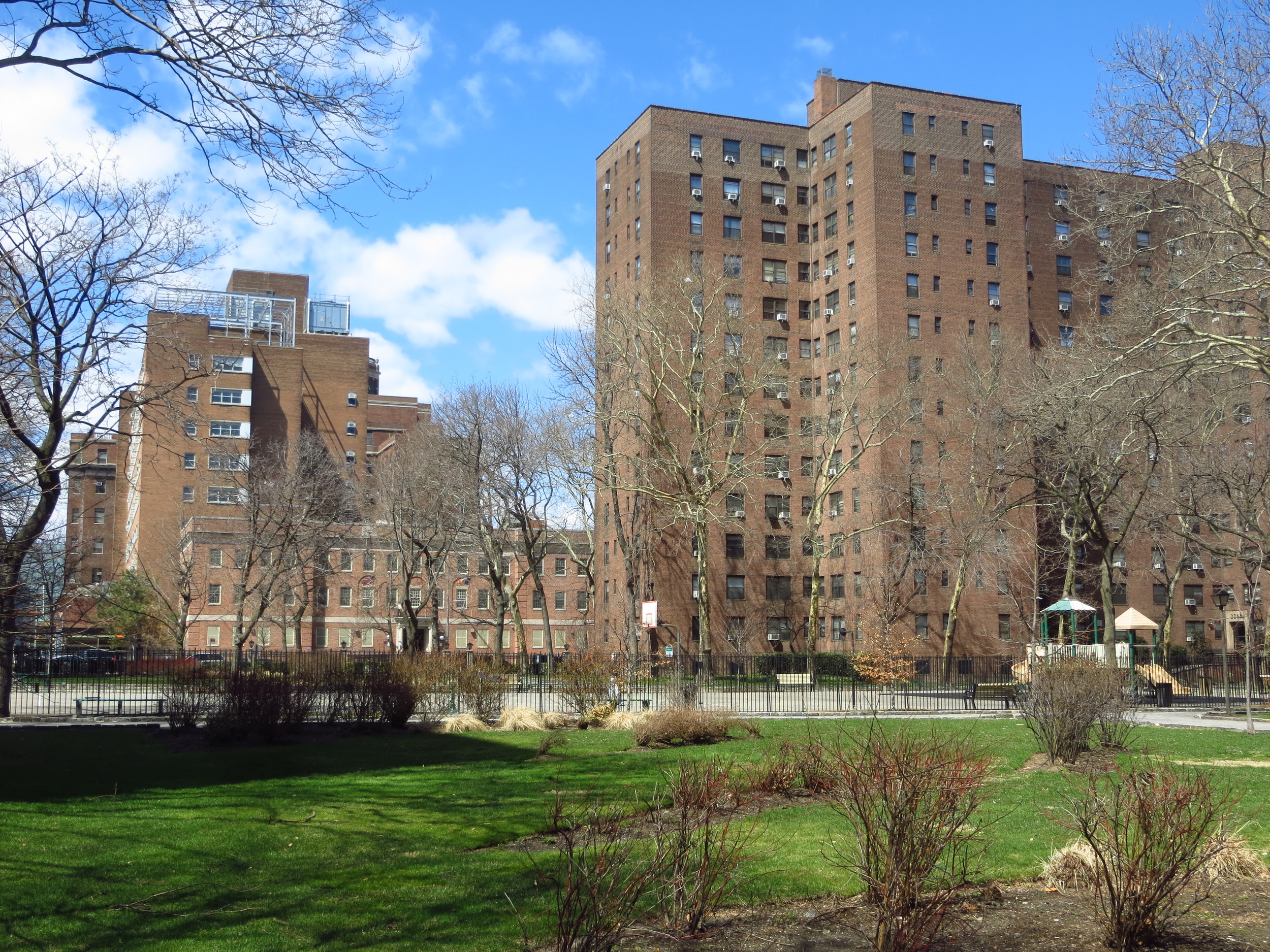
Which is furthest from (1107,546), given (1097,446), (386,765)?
(386,765)

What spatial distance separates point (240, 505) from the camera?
58.7m

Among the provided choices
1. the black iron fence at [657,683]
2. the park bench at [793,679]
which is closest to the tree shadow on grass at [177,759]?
the black iron fence at [657,683]

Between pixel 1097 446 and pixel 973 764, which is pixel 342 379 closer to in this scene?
pixel 1097 446

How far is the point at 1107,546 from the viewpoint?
1543 inches

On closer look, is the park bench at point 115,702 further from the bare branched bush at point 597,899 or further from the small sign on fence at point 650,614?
the bare branched bush at point 597,899

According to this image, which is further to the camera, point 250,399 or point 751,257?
point 250,399

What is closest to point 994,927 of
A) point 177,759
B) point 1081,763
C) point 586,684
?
point 1081,763

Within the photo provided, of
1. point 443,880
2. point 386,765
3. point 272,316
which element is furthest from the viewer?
point 272,316

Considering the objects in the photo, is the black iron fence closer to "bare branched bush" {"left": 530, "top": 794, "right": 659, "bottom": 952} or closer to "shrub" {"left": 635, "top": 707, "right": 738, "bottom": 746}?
"shrub" {"left": 635, "top": 707, "right": 738, "bottom": 746}

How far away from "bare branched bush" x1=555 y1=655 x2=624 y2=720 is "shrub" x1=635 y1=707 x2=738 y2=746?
5.19 meters

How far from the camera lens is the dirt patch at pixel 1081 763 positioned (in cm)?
1568

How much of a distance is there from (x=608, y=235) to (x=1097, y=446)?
46.3 metres

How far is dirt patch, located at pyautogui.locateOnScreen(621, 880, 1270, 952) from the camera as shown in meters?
7.73

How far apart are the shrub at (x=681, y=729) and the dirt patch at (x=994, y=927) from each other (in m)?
11.1
